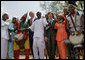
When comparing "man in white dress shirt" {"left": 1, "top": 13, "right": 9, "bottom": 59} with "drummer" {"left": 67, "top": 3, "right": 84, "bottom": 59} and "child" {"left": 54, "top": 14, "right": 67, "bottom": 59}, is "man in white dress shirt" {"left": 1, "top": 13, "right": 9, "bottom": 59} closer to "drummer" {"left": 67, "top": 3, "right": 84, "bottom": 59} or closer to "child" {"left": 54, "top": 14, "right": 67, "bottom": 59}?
"child" {"left": 54, "top": 14, "right": 67, "bottom": 59}

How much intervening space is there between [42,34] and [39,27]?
29 centimetres

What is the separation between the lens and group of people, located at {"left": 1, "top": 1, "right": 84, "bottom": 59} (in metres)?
8.58

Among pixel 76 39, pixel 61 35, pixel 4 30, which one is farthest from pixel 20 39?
pixel 76 39

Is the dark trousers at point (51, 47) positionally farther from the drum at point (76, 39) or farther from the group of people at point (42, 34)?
the drum at point (76, 39)

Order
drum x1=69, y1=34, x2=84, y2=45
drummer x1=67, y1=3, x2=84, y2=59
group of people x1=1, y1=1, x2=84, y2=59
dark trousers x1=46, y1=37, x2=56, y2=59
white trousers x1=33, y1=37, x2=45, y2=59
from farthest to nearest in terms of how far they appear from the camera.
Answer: dark trousers x1=46, y1=37, x2=56, y2=59, white trousers x1=33, y1=37, x2=45, y2=59, group of people x1=1, y1=1, x2=84, y2=59, drummer x1=67, y1=3, x2=84, y2=59, drum x1=69, y1=34, x2=84, y2=45

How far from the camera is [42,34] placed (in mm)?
9000

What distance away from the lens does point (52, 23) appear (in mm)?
9023

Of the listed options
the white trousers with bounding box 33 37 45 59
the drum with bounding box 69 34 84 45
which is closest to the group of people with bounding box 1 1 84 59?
the white trousers with bounding box 33 37 45 59

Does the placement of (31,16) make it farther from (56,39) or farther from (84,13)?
(84,13)

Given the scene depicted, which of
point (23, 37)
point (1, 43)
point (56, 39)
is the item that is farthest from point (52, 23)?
point (1, 43)

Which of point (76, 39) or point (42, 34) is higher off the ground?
point (42, 34)

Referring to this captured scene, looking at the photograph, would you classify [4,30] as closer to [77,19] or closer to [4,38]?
[4,38]

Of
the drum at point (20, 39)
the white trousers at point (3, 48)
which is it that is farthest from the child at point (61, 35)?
the white trousers at point (3, 48)

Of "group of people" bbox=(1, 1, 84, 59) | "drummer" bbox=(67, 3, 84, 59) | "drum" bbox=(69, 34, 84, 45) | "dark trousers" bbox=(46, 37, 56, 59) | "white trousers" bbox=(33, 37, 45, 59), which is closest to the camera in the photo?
"drum" bbox=(69, 34, 84, 45)
